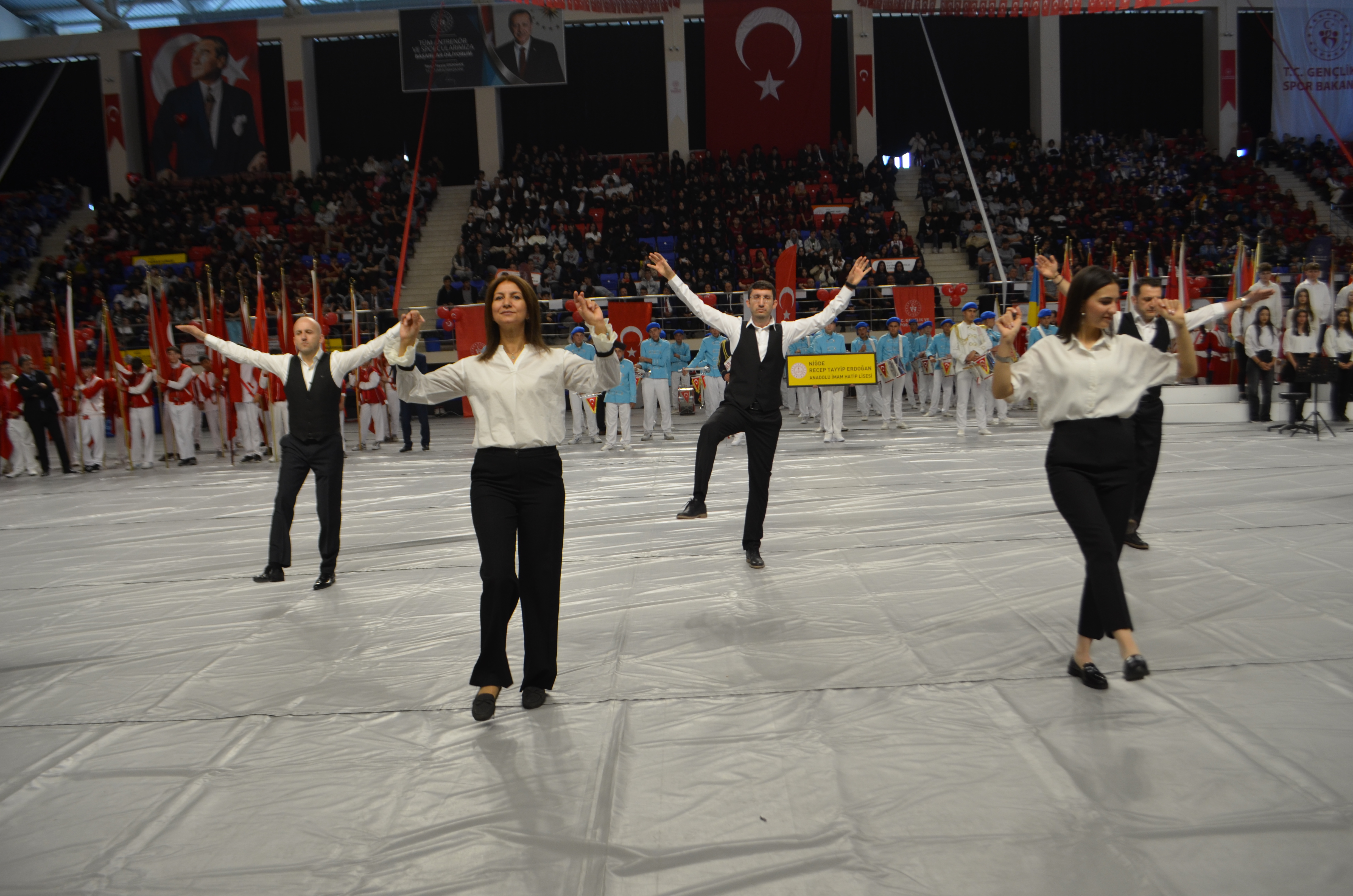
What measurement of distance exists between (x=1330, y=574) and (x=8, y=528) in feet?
39.2

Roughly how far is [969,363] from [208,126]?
27400 mm

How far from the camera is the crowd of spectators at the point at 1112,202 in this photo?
86.1 ft

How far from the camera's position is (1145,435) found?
21.7 feet

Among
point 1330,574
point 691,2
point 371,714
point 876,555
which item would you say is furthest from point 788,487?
point 691,2

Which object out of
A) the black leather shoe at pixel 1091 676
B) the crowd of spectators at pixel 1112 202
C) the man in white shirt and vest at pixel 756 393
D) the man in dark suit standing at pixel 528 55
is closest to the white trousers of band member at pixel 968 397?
the man in white shirt and vest at pixel 756 393

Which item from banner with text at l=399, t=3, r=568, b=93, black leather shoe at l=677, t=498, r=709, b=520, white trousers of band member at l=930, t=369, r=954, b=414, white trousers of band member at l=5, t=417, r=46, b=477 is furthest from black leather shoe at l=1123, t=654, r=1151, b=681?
banner with text at l=399, t=3, r=568, b=93

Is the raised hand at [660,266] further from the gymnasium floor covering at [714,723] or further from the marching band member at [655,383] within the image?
the marching band member at [655,383]

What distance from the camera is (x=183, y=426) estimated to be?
16.4 m

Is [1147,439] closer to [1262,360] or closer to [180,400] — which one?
[1262,360]

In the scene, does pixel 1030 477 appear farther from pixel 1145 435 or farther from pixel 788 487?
pixel 1145 435

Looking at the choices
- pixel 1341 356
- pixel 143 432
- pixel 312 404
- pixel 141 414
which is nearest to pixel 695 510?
pixel 312 404

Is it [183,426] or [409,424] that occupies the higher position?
[183,426]

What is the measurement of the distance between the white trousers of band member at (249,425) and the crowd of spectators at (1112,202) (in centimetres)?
1807

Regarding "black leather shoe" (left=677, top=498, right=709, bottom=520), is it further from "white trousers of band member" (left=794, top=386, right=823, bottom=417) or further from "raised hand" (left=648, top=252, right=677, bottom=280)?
"white trousers of band member" (left=794, top=386, right=823, bottom=417)
